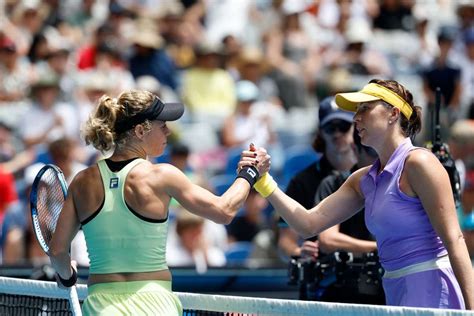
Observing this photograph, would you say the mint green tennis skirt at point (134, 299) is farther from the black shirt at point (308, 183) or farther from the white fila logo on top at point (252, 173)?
the black shirt at point (308, 183)

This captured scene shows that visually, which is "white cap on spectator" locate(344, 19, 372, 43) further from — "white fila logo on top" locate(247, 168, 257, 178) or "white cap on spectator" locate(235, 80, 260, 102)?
"white fila logo on top" locate(247, 168, 257, 178)

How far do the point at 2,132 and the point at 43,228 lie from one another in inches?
243

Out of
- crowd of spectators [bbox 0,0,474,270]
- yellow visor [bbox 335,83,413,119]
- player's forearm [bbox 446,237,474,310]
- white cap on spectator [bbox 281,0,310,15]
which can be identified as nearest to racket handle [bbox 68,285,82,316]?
yellow visor [bbox 335,83,413,119]

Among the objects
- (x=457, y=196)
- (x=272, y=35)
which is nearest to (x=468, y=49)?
(x=272, y=35)

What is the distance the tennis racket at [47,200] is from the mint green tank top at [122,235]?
1.94 feet

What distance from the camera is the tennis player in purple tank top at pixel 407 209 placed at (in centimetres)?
469

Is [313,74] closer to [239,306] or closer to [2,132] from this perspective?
[2,132]

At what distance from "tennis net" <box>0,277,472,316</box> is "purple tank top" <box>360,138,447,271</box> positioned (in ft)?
1.37

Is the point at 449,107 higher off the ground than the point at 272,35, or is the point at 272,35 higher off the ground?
the point at 272,35

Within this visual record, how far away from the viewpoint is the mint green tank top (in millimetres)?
4707

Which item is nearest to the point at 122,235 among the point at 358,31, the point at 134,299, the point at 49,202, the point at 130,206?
the point at 130,206

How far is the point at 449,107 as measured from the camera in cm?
1335

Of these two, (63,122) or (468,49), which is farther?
(468,49)

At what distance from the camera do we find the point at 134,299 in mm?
4695
